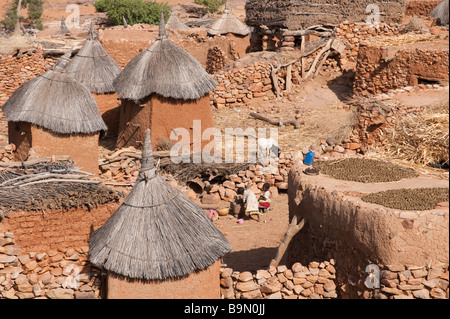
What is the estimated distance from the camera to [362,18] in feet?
66.9

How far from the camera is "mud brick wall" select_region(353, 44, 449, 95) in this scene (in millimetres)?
15352

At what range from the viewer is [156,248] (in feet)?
26.4

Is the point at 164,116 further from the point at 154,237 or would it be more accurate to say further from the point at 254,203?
the point at 154,237

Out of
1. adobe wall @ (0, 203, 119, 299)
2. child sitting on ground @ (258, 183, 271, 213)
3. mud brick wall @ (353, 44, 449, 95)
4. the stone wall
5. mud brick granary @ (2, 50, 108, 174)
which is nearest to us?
adobe wall @ (0, 203, 119, 299)

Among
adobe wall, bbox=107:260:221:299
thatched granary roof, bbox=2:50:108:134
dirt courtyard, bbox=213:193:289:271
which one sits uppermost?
thatched granary roof, bbox=2:50:108:134

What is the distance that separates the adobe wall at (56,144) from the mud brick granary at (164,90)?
1874 mm

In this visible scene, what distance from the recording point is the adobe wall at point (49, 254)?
8.84 metres

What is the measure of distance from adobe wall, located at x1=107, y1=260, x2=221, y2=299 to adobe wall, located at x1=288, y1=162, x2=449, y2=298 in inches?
65.5

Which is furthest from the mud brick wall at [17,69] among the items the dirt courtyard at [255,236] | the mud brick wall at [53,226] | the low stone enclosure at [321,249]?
the low stone enclosure at [321,249]

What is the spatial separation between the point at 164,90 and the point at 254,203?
3.31 m

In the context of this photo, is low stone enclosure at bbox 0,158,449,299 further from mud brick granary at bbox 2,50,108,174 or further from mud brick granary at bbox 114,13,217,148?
mud brick granary at bbox 114,13,217,148

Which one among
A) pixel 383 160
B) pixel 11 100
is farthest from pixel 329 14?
pixel 383 160

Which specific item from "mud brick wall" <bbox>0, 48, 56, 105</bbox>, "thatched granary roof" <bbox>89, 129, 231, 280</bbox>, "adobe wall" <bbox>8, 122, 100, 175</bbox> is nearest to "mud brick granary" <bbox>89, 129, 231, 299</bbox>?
"thatched granary roof" <bbox>89, 129, 231, 280</bbox>

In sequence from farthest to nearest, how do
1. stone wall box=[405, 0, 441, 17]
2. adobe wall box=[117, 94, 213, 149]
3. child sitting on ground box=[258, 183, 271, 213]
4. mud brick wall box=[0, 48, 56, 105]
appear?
1. stone wall box=[405, 0, 441, 17]
2. mud brick wall box=[0, 48, 56, 105]
3. adobe wall box=[117, 94, 213, 149]
4. child sitting on ground box=[258, 183, 271, 213]
